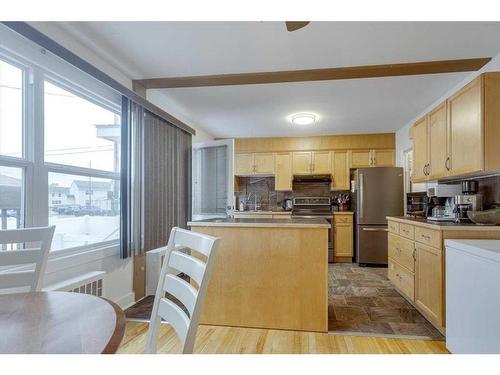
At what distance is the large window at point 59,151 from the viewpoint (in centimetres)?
184

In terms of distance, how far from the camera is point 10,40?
68.4 inches

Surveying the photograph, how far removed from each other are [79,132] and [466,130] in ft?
10.9

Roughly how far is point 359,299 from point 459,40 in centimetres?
260

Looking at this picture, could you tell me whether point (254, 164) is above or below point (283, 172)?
above

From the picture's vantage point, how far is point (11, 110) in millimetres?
1840

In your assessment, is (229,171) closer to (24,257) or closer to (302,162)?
(302,162)

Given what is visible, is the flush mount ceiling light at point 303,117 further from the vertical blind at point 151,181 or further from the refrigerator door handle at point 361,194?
the vertical blind at point 151,181

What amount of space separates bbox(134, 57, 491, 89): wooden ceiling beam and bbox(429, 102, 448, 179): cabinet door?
38cm

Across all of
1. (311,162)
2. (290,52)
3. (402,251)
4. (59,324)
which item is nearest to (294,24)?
(290,52)

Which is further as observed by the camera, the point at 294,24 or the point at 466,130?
the point at 466,130

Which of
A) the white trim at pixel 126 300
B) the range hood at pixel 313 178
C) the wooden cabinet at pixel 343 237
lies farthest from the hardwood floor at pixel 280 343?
the range hood at pixel 313 178

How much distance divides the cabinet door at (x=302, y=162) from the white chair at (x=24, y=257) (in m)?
4.59
